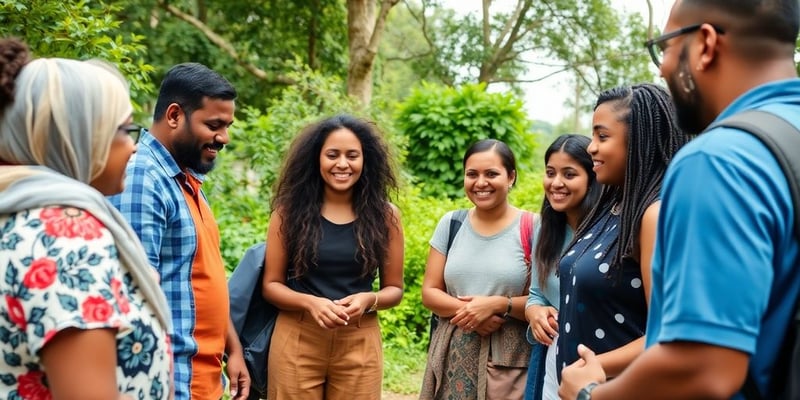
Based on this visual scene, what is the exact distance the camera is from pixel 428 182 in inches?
416

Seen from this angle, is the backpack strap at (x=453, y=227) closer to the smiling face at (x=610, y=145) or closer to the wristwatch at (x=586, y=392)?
the smiling face at (x=610, y=145)

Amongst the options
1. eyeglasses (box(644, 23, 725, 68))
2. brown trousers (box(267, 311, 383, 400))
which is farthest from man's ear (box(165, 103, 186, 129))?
eyeglasses (box(644, 23, 725, 68))

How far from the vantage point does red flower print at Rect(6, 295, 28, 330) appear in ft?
4.95

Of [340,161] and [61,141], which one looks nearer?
[61,141]

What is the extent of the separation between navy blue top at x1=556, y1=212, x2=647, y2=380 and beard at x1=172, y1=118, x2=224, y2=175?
5.10 feet

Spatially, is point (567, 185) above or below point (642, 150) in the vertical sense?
below

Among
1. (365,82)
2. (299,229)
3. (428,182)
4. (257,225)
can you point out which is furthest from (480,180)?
(365,82)

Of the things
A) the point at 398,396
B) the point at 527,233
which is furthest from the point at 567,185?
the point at 398,396

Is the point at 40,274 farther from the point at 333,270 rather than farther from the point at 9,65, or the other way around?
the point at 333,270

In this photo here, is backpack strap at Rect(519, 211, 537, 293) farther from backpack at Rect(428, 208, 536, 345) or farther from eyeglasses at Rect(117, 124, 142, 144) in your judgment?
eyeglasses at Rect(117, 124, 142, 144)

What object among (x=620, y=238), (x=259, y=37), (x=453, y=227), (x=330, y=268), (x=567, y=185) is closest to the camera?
(x=620, y=238)

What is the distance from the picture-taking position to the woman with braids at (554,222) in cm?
341

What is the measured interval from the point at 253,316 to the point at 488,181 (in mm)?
1435

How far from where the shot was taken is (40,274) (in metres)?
1.50
